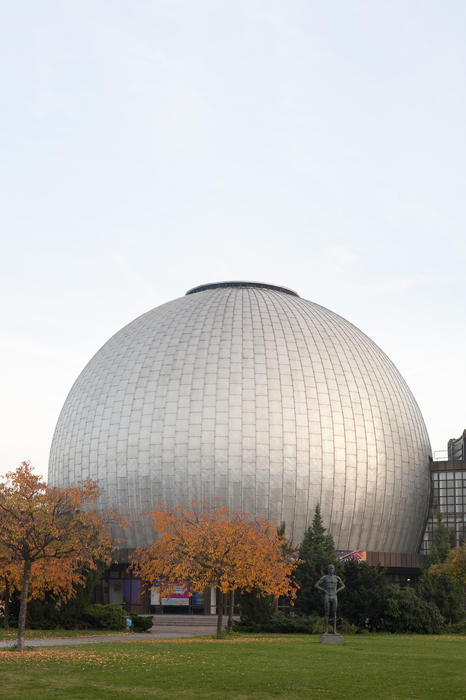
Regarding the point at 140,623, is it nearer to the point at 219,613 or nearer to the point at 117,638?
the point at 117,638

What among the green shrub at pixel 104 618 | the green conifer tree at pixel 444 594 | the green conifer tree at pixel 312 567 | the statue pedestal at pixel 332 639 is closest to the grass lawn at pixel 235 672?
the statue pedestal at pixel 332 639

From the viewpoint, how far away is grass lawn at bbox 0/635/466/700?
16.5m

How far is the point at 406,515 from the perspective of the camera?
60.3 meters

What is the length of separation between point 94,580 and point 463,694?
3126 centimetres

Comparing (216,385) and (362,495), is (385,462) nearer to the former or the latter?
(362,495)

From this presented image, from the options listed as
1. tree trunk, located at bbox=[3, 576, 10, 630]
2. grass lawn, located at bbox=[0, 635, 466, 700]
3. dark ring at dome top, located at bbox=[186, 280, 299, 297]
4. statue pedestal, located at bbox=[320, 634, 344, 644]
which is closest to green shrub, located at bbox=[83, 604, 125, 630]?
tree trunk, located at bbox=[3, 576, 10, 630]

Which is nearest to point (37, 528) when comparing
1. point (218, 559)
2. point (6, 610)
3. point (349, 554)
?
point (218, 559)

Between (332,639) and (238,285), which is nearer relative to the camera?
(332,639)

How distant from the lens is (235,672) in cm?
2005

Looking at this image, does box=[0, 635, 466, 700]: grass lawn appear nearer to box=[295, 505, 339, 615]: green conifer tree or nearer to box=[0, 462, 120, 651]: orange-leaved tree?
box=[0, 462, 120, 651]: orange-leaved tree

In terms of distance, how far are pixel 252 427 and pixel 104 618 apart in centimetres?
1686

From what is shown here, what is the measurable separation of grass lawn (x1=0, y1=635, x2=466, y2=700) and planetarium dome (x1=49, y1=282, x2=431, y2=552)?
2396 centimetres

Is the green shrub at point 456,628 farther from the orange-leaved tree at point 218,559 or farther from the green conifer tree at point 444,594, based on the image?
the orange-leaved tree at point 218,559

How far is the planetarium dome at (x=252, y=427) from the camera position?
54312 millimetres
